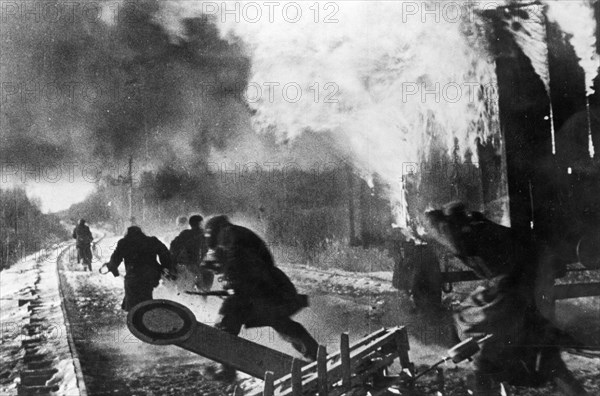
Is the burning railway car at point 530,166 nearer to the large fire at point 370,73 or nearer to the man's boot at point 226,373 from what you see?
the large fire at point 370,73

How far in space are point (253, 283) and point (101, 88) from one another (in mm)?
2545

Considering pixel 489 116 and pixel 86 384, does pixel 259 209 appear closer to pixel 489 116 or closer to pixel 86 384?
pixel 86 384

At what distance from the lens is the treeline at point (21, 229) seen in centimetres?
507

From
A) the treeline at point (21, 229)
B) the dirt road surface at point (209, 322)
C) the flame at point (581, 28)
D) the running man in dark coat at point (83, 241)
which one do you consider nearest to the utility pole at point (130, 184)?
the dirt road surface at point (209, 322)

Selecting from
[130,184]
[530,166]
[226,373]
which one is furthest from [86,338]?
[530,166]


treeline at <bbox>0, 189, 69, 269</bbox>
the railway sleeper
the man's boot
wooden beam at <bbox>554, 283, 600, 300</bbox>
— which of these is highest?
treeline at <bbox>0, 189, 69, 269</bbox>

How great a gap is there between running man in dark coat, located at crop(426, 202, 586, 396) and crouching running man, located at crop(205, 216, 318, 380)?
1727mm

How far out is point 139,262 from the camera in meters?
5.22

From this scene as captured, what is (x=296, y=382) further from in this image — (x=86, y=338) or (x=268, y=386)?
(x=86, y=338)

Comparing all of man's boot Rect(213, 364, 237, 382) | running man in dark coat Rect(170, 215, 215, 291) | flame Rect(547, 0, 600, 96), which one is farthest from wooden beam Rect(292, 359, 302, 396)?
flame Rect(547, 0, 600, 96)

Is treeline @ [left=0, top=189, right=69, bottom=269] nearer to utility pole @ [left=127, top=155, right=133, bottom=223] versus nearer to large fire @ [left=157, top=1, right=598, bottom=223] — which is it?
utility pole @ [left=127, top=155, right=133, bottom=223]

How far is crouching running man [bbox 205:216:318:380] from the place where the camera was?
17.2 feet

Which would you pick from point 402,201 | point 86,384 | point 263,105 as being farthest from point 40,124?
point 402,201

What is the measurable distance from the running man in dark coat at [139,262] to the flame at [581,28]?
504 centimetres
